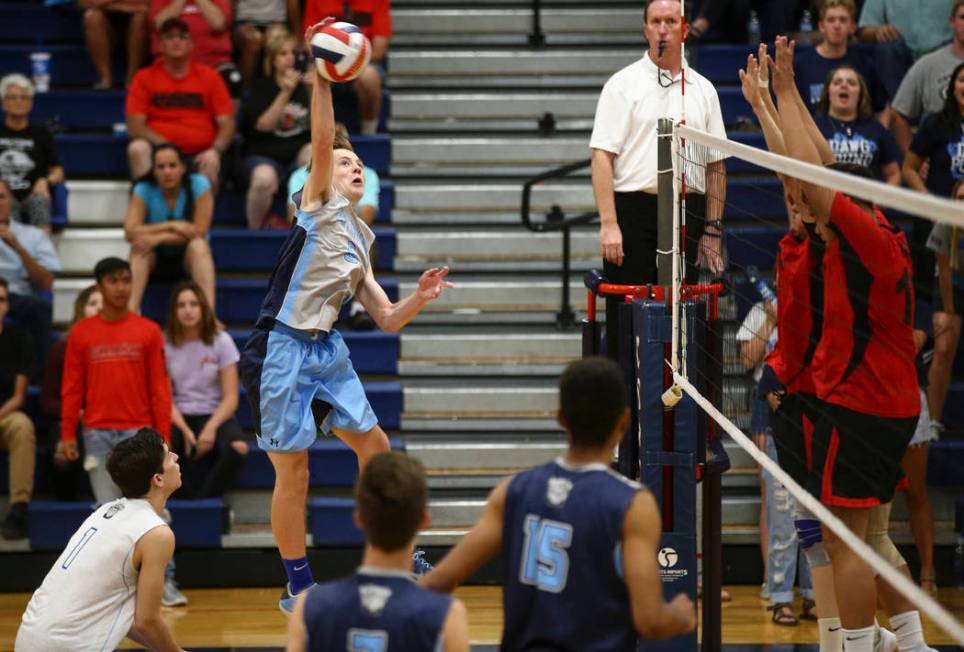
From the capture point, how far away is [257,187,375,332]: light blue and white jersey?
223 inches

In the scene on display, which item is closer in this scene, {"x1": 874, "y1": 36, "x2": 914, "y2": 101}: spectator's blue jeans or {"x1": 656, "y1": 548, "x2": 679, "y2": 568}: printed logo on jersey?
{"x1": 656, "y1": 548, "x2": 679, "y2": 568}: printed logo on jersey

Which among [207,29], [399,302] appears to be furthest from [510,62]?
[399,302]

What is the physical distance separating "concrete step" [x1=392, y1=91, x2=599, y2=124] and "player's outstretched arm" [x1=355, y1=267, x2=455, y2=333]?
5220 millimetres

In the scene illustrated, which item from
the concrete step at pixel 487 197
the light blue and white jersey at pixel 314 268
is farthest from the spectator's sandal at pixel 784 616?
the concrete step at pixel 487 197

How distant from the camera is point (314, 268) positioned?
5691 millimetres

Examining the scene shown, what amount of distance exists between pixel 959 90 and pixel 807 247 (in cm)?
391

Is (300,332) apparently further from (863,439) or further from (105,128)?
(105,128)

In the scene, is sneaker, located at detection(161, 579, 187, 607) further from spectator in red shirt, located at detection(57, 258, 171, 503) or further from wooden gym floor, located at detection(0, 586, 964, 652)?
spectator in red shirt, located at detection(57, 258, 171, 503)

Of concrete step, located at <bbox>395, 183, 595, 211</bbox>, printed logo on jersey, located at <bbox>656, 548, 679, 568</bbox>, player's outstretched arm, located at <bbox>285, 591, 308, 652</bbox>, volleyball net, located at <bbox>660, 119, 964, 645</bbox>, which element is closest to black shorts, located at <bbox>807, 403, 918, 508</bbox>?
volleyball net, located at <bbox>660, 119, 964, 645</bbox>

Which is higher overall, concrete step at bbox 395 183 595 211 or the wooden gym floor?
concrete step at bbox 395 183 595 211

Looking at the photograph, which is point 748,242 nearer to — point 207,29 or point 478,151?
point 478,151

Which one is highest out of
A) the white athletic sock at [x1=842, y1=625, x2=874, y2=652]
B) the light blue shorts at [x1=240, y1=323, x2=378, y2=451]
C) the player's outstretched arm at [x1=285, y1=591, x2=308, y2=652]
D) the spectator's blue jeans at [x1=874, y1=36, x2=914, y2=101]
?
the spectator's blue jeans at [x1=874, y1=36, x2=914, y2=101]

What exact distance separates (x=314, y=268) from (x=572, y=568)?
2.34 meters

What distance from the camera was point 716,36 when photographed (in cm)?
1106
